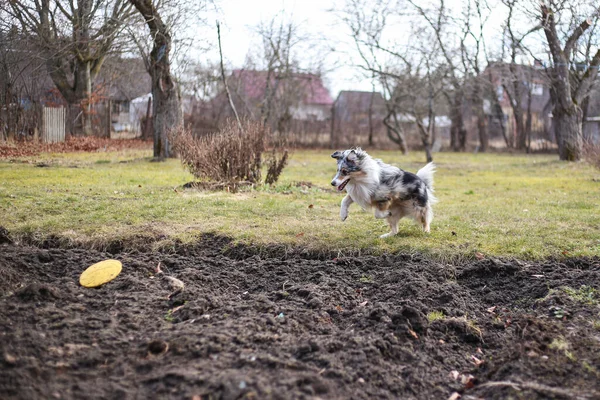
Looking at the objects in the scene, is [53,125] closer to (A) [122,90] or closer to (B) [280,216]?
(B) [280,216]

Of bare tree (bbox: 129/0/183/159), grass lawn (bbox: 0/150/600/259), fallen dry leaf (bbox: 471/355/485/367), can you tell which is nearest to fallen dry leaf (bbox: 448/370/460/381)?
fallen dry leaf (bbox: 471/355/485/367)

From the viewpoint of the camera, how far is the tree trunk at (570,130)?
2080cm

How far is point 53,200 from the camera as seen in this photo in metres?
8.30

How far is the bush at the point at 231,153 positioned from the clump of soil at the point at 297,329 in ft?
16.3

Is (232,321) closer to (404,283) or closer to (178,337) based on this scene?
(178,337)

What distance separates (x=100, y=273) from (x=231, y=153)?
19.7 ft

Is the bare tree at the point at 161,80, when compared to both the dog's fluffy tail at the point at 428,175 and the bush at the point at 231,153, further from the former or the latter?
the dog's fluffy tail at the point at 428,175

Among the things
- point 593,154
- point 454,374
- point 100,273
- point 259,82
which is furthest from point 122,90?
point 454,374

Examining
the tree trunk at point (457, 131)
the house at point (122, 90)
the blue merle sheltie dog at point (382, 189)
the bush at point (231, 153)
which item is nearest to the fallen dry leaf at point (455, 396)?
the blue merle sheltie dog at point (382, 189)

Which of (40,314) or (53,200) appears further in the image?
(53,200)

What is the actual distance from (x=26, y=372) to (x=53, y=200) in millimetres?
5859

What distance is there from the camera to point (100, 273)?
485 centimetres

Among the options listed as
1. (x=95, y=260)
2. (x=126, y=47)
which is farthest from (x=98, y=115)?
(x=95, y=260)

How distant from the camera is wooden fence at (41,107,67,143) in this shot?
15398mm
